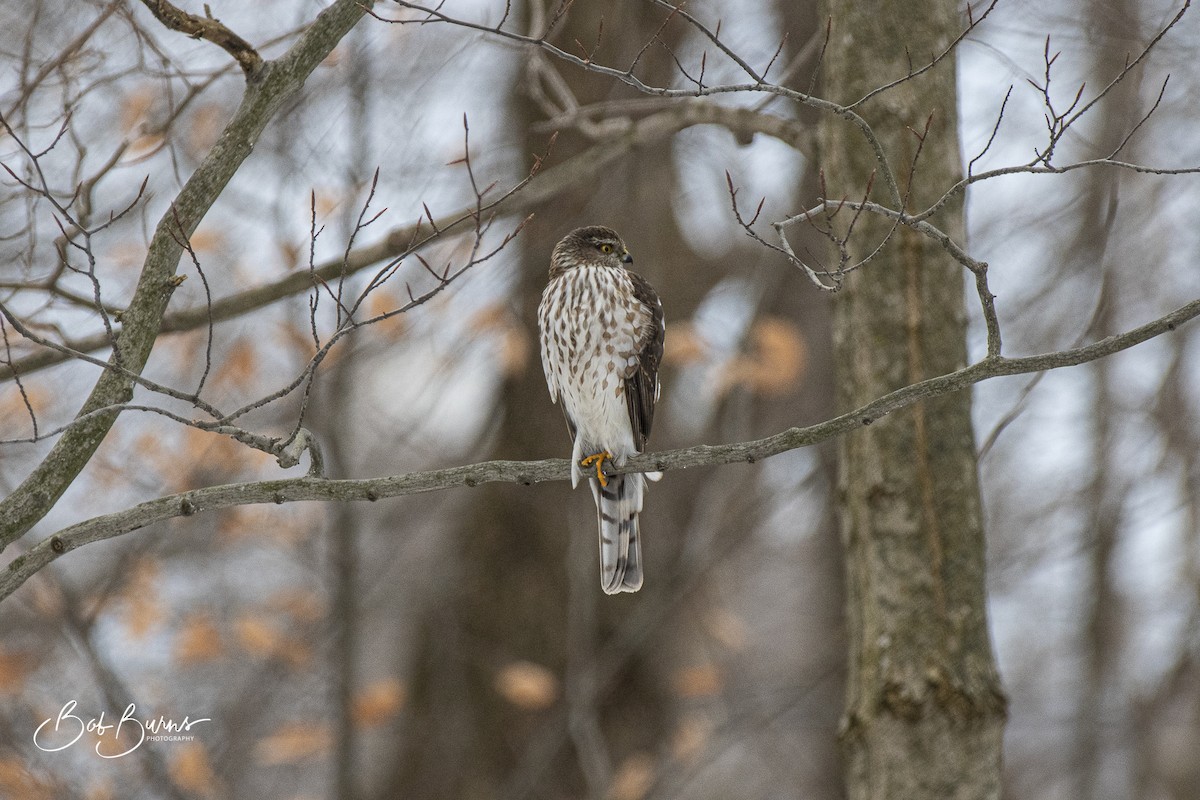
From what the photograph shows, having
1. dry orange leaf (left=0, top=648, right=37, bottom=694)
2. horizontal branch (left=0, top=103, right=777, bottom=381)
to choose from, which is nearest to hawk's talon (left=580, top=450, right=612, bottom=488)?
horizontal branch (left=0, top=103, right=777, bottom=381)

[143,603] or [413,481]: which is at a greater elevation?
[143,603]

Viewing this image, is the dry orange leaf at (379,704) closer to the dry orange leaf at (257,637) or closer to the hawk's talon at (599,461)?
the dry orange leaf at (257,637)

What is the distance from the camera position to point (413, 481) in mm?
3006

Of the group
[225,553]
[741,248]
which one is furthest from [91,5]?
[741,248]

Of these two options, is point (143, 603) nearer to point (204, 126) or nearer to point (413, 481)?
point (204, 126)

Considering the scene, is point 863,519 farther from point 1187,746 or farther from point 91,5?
point 1187,746

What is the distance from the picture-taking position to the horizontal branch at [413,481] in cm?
272

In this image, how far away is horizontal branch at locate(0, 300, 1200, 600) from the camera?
2.72 meters

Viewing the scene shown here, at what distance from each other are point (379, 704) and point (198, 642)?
5.37ft

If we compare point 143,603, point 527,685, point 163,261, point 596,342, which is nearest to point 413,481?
point 163,261

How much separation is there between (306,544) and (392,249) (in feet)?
12.8

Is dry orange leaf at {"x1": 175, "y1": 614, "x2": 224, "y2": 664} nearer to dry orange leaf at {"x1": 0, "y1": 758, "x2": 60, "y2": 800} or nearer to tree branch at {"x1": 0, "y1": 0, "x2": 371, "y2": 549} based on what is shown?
dry orange leaf at {"x1": 0, "y1": 758, "x2": 60, "y2": 800}

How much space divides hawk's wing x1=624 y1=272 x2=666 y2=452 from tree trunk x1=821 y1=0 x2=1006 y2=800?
2.78 feet

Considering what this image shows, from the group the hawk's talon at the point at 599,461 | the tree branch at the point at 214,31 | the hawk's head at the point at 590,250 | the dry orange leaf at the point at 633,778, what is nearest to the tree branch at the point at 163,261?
the tree branch at the point at 214,31
